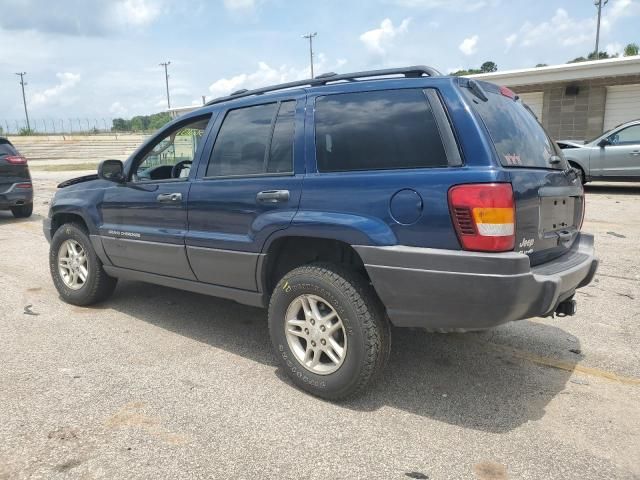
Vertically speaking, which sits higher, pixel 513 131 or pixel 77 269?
pixel 513 131

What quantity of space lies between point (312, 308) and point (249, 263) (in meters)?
0.58

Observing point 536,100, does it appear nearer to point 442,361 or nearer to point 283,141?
point 442,361

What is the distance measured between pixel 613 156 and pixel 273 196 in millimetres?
11754

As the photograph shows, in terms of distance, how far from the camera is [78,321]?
4.63 meters

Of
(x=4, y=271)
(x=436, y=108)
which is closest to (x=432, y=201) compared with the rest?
(x=436, y=108)

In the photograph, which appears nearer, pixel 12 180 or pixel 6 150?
pixel 12 180

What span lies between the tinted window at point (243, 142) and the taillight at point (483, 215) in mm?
1408

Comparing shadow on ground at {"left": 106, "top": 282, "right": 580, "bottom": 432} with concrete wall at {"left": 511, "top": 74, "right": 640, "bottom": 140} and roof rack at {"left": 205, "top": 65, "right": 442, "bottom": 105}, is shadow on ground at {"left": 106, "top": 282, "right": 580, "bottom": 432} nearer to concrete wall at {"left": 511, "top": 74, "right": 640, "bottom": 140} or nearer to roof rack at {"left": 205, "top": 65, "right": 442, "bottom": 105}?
roof rack at {"left": 205, "top": 65, "right": 442, "bottom": 105}

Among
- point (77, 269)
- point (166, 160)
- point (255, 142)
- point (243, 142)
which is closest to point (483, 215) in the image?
point (255, 142)

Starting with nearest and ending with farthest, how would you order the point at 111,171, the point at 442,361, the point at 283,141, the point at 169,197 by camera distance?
the point at 283,141, the point at 442,361, the point at 169,197, the point at 111,171

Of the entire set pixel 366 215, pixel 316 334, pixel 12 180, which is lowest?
pixel 316 334

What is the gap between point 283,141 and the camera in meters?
3.46

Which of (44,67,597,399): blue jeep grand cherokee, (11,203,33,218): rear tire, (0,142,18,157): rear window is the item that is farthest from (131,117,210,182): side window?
(11,203,33,218): rear tire

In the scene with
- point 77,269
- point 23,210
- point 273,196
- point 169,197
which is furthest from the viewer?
point 23,210
